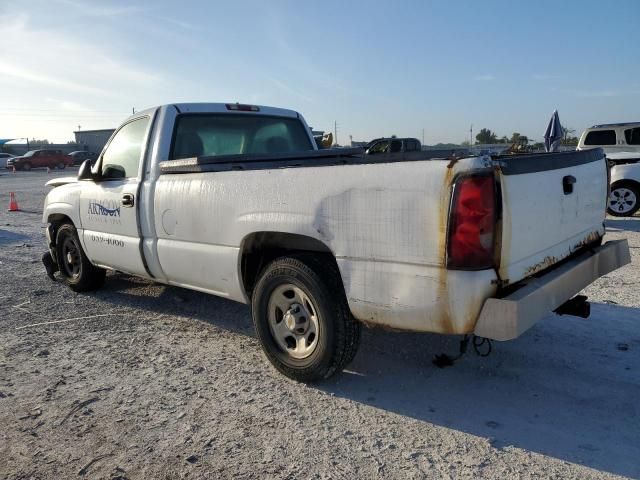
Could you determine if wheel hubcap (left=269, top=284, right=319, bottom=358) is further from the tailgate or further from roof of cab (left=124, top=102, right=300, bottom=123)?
roof of cab (left=124, top=102, right=300, bottom=123)

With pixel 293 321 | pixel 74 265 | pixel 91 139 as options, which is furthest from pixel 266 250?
pixel 91 139

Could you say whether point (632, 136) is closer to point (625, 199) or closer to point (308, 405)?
point (625, 199)

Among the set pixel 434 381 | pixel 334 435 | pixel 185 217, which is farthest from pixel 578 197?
pixel 185 217

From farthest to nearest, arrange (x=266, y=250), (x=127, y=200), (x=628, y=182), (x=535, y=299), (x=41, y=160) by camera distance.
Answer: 1. (x=41, y=160)
2. (x=628, y=182)
3. (x=127, y=200)
4. (x=266, y=250)
5. (x=535, y=299)

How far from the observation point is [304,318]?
354 centimetres

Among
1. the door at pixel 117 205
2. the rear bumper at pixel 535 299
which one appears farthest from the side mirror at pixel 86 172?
the rear bumper at pixel 535 299

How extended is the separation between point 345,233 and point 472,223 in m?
0.75

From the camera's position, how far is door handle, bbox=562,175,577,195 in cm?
330

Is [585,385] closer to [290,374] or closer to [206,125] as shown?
[290,374]

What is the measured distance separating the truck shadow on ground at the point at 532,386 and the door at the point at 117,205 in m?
1.04

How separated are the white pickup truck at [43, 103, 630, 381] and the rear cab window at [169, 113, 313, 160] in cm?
2

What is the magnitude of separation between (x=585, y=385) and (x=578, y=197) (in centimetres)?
123

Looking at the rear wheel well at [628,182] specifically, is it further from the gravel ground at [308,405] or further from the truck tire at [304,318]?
the truck tire at [304,318]

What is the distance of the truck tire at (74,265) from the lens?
19.2ft
